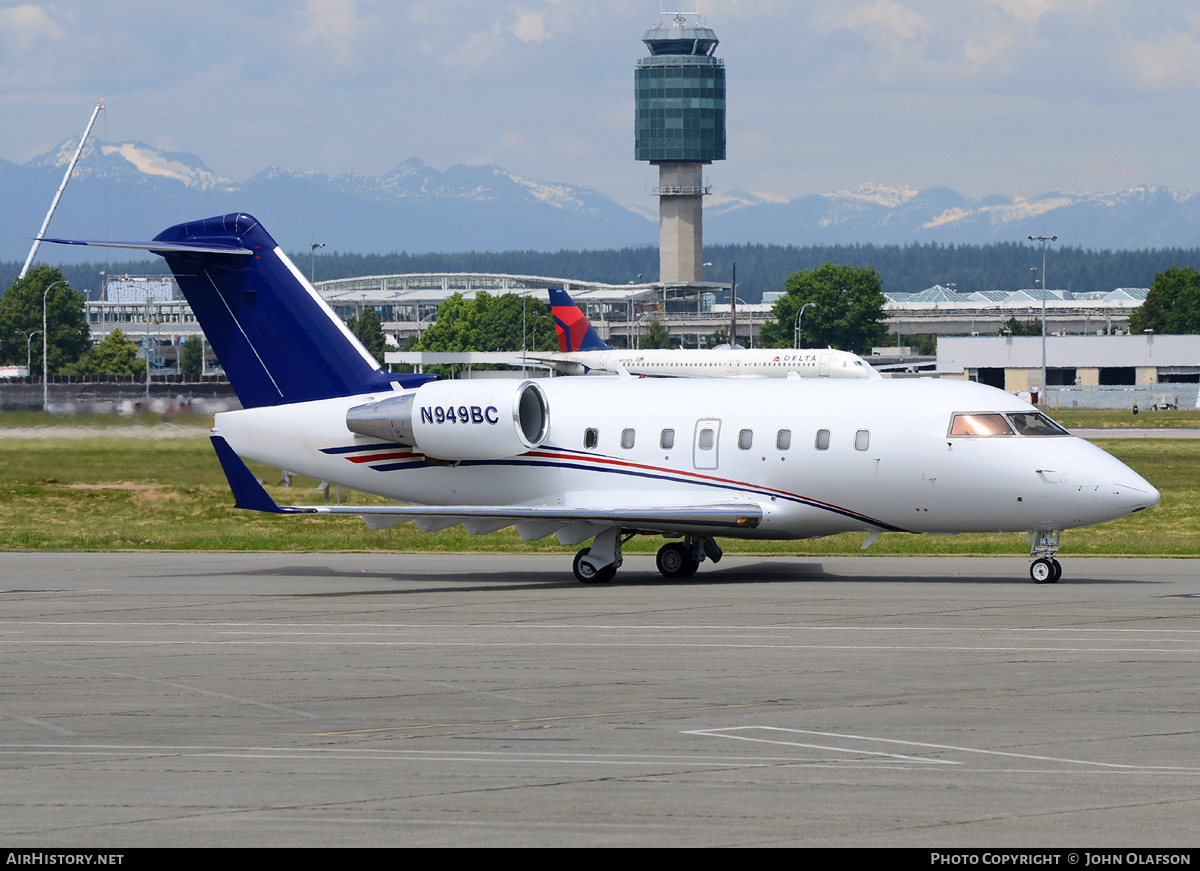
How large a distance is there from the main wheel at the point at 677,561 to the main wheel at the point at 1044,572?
21.1ft

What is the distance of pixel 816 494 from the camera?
2745 centimetres

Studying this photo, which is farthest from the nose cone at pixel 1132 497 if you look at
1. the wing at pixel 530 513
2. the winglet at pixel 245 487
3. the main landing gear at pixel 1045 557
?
the winglet at pixel 245 487

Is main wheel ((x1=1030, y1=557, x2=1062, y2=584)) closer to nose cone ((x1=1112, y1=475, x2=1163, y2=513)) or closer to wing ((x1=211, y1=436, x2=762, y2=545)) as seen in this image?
nose cone ((x1=1112, y1=475, x2=1163, y2=513))

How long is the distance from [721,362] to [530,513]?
74.8 m

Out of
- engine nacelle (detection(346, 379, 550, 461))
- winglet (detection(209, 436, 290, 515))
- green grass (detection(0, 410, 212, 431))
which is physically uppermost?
engine nacelle (detection(346, 379, 550, 461))

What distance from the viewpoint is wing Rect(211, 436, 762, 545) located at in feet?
Answer: 88.5

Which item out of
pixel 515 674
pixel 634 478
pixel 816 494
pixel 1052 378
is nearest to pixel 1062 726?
pixel 515 674

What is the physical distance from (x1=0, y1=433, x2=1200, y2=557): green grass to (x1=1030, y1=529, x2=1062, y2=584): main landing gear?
22.1 ft

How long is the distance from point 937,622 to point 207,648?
10.3 metres

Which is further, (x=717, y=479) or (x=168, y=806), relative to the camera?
(x=717, y=479)

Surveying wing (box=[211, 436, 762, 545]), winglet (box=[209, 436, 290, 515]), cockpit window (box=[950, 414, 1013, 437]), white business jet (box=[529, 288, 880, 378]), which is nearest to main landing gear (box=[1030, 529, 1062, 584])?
cockpit window (box=[950, 414, 1013, 437])

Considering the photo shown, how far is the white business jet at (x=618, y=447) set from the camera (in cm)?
2655

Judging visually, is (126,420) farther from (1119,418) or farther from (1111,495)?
(1119,418)
